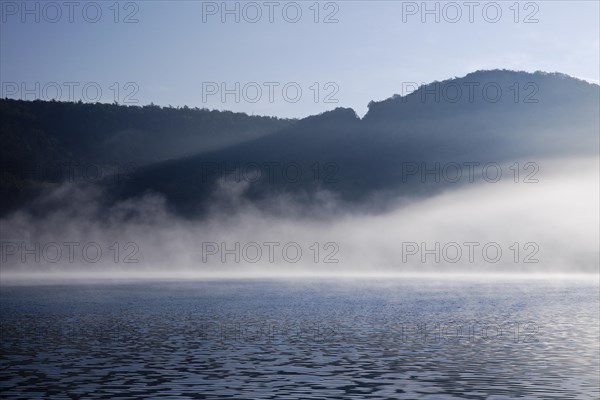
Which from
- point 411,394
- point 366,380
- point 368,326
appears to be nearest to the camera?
point 411,394

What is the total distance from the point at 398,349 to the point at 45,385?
28756 mm

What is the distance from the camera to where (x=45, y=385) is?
4806cm

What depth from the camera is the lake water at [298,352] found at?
47594mm

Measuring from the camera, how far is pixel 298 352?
63625mm

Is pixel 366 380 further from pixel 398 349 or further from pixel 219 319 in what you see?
pixel 219 319

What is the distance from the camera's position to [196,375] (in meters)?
52.4

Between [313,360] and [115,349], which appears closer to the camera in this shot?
[313,360]

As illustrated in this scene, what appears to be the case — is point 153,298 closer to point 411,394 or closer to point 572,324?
point 572,324

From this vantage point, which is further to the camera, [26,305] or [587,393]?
[26,305]

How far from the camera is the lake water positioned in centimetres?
4759

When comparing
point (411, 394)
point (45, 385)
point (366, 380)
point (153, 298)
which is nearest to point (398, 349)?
point (366, 380)

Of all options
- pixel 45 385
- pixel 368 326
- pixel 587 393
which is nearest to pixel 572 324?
pixel 368 326

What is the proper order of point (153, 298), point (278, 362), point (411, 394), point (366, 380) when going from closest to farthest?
point (411, 394), point (366, 380), point (278, 362), point (153, 298)

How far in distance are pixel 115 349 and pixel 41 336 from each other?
12638 millimetres
